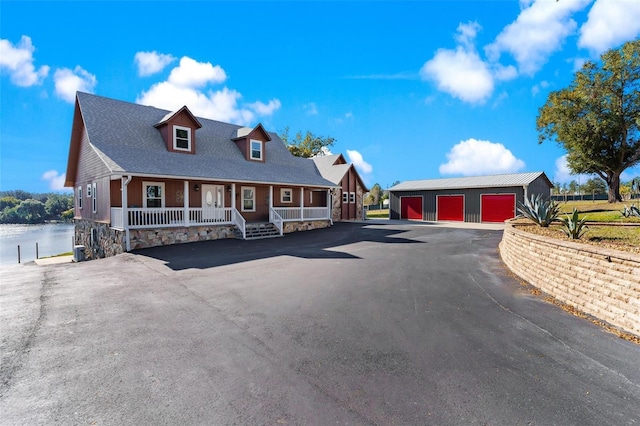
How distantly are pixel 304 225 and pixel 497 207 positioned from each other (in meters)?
16.0

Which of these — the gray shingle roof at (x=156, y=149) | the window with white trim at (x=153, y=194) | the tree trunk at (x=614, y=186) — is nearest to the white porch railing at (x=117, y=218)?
the window with white trim at (x=153, y=194)

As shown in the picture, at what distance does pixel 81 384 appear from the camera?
11.8ft

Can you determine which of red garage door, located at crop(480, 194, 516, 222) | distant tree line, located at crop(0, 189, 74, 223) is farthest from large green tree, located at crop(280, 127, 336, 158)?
distant tree line, located at crop(0, 189, 74, 223)

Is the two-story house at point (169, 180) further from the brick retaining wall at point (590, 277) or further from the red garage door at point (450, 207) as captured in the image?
the brick retaining wall at point (590, 277)

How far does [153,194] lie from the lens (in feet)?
51.8

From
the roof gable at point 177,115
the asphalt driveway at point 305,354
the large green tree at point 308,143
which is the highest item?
the large green tree at point 308,143

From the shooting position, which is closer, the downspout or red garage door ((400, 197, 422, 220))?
the downspout

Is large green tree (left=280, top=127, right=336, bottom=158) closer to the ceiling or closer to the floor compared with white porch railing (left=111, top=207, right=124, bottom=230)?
closer to the ceiling

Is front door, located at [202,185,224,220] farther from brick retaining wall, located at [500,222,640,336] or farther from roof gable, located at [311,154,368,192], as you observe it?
brick retaining wall, located at [500,222,640,336]

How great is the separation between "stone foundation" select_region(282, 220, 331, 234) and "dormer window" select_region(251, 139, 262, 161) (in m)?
5.07

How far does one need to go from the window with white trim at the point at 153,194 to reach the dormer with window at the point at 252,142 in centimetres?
615

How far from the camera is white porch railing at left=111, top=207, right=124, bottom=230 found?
44.4 ft

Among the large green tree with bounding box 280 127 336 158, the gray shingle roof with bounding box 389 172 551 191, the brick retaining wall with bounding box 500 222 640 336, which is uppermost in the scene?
the large green tree with bounding box 280 127 336 158

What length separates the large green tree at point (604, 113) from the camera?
2544cm
